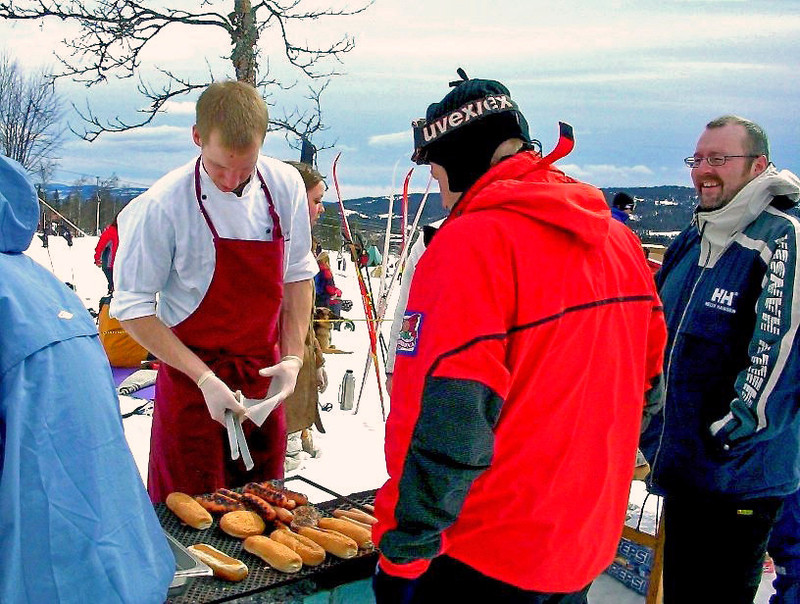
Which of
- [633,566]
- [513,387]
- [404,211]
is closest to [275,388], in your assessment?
[513,387]

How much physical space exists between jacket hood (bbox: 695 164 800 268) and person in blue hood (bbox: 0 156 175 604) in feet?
6.81

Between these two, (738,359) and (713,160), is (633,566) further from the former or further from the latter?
(713,160)

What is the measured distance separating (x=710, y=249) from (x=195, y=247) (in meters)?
1.82

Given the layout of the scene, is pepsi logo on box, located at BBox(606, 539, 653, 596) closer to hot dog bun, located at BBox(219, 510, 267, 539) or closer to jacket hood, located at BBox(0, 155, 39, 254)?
hot dog bun, located at BBox(219, 510, 267, 539)

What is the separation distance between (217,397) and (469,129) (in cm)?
117

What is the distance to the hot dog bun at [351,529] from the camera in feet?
6.26

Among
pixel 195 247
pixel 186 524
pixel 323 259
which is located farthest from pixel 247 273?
pixel 323 259

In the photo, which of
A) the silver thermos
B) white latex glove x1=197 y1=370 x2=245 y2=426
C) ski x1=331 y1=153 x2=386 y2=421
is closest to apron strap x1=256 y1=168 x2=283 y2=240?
white latex glove x1=197 y1=370 x2=245 y2=426

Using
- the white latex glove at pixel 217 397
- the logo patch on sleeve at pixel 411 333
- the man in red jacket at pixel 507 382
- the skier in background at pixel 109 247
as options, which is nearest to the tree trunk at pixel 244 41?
the skier in background at pixel 109 247

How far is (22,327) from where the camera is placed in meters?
1.14

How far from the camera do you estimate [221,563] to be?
66.7 inches

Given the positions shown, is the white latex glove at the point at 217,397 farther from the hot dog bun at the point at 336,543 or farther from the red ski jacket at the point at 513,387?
the red ski jacket at the point at 513,387

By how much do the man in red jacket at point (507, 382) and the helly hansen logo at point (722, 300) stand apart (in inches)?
37.4

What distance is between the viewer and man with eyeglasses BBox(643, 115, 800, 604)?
2.23 metres
